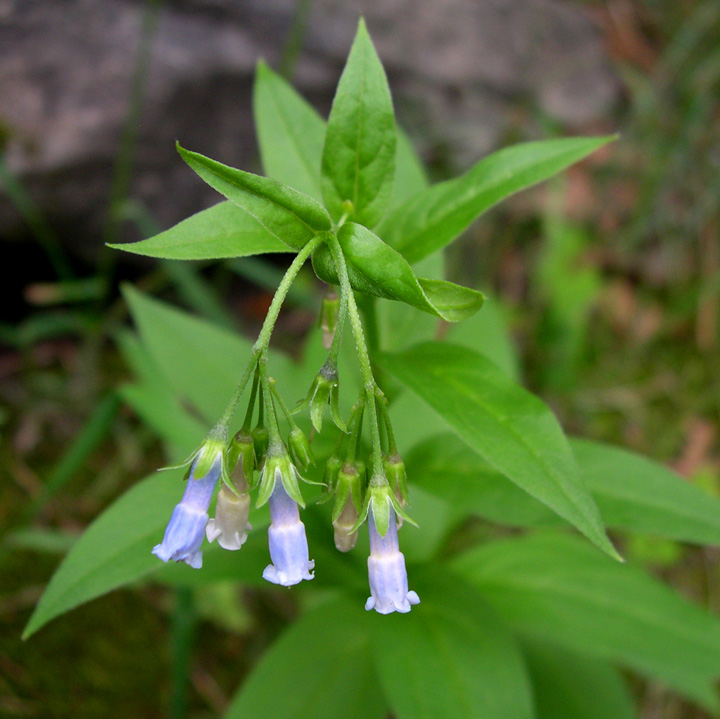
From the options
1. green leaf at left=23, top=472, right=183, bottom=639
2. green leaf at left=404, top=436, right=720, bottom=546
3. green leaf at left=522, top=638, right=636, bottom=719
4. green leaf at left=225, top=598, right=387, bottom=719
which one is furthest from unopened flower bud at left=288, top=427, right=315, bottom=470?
green leaf at left=522, top=638, right=636, bottom=719

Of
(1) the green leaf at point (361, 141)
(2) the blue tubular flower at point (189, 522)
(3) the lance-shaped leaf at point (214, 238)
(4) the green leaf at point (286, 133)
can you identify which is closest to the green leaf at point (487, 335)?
(4) the green leaf at point (286, 133)

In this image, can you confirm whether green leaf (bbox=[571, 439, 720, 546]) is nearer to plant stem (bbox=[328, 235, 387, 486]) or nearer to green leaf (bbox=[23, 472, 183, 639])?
plant stem (bbox=[328, 235, 387, 486])

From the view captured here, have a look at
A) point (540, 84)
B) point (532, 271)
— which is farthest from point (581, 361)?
point (540, 84)

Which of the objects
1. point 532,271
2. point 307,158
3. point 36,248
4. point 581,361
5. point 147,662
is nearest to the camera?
point 307,158

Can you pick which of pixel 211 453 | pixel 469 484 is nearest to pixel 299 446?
pixel 211 453

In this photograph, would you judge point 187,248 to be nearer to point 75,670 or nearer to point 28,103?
point 75,670

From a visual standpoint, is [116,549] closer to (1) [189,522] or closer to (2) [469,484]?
(1) [189,522]
